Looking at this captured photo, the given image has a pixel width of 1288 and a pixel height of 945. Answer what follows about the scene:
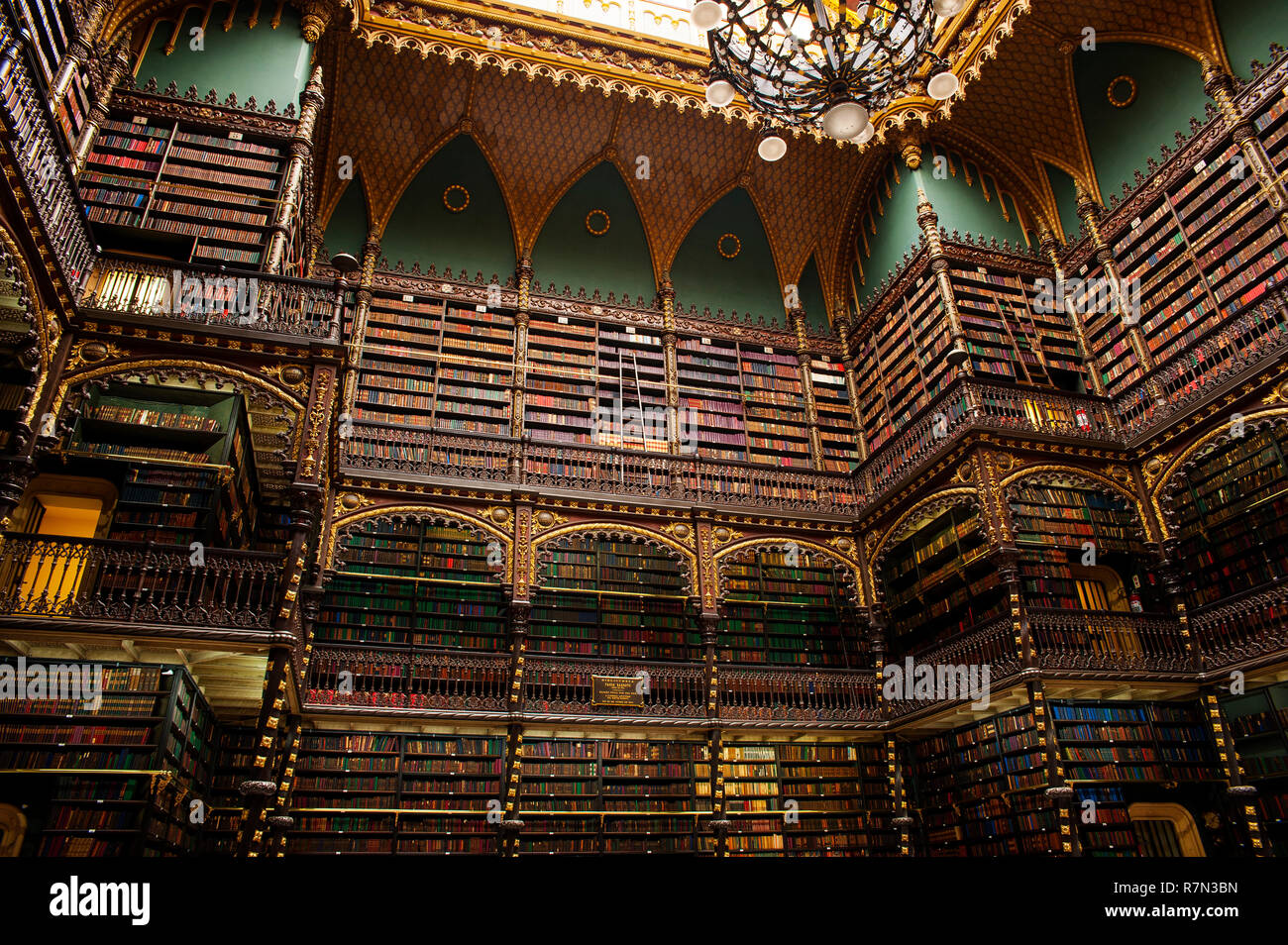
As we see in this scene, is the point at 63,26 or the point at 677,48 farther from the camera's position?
the point at 677,48

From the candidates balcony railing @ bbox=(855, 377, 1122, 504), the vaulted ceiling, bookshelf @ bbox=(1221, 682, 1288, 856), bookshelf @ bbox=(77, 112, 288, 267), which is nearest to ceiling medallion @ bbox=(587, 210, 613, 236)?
the vaulted ceiling

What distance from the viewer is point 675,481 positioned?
30.5 feet

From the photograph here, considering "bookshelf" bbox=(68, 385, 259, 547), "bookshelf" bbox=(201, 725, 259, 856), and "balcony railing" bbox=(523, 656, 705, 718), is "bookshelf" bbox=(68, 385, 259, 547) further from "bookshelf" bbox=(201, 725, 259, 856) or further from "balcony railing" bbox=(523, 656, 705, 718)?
"balcony railing" bbox=(523, 656, 705, 718)

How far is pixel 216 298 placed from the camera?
6250 mm

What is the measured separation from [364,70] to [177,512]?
21.7ft

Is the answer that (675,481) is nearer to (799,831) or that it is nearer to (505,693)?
(505,693)

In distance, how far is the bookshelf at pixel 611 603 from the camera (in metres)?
8.66

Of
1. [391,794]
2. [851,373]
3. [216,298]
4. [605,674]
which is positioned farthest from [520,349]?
[391,794]

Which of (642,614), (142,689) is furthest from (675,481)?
(142,689)

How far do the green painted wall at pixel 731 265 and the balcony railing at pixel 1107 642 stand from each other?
5858mm

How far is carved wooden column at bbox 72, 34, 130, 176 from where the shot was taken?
7.21 m

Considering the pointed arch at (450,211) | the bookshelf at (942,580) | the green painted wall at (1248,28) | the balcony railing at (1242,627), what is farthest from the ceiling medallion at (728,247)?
the balcony railing at (1242,627)

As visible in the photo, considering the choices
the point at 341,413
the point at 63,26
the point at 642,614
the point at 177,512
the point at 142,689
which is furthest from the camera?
the point at 642,614

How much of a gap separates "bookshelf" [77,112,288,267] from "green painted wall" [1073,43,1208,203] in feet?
30.5
